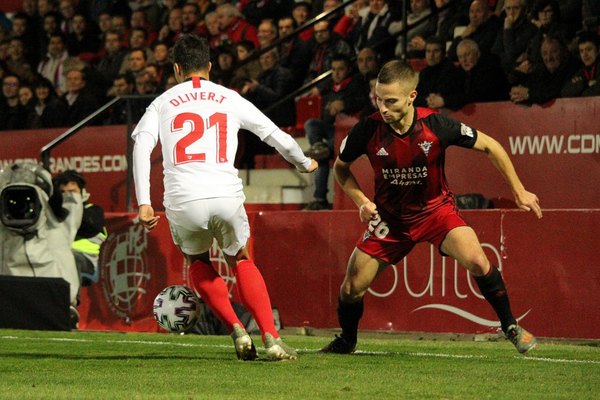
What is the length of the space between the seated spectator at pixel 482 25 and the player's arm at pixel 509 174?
19.0 ft

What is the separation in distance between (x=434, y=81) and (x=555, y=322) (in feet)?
10.9

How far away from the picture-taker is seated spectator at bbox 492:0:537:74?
1366 centimetres

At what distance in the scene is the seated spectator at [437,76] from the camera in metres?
13.6

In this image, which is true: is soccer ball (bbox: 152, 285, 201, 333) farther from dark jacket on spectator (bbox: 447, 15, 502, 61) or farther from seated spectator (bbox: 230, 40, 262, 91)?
seated spectator (bbox: 230, 40, 262, 91)

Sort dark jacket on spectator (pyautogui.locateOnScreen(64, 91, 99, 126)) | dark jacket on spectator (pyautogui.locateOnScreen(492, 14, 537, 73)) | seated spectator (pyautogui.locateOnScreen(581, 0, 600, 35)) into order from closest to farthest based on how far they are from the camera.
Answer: seated spectator (pyautogui.locateOnScreen(581, 0, 600, 35)), dark jacket on spectator (pyautogui.locateOnScreen(492, 14, 537, 73)), dark jacket on spectator (pyautogui.locateOnScreen(64, 91, 99, 126))

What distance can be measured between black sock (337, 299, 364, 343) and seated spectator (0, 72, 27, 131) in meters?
11.1

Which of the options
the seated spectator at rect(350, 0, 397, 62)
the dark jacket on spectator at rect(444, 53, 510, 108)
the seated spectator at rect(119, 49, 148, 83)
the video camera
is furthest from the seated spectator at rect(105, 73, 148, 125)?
the dark jacket on spectator at rect(444, 53, 510, 108)

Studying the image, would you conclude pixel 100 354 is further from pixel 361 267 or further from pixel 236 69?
pixel 236 69

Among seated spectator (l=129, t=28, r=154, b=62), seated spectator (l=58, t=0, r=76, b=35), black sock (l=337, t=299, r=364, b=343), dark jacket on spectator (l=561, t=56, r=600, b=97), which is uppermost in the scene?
seated spectator (l=58, t=0, r=76, b=35)

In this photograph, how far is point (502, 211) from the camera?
12055mm

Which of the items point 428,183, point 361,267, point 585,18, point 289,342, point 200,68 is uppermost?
point 585,18

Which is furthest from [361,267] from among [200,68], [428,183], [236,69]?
[236,69]

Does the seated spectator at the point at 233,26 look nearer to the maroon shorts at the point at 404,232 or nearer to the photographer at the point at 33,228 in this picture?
the photographer at the point at 33,228

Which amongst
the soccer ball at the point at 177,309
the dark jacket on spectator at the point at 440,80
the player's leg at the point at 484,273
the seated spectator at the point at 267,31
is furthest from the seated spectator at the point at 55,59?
the player's leg at the point at 484,273
